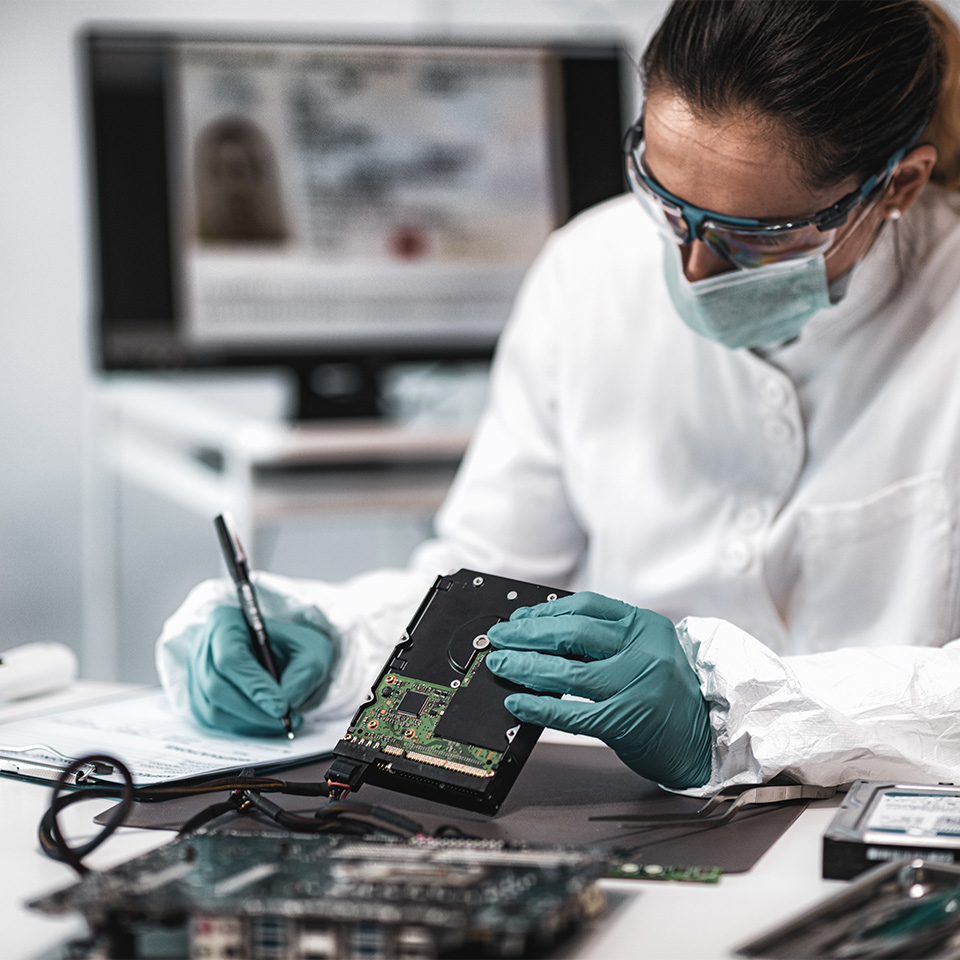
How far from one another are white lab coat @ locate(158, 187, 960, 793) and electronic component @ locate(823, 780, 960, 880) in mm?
289

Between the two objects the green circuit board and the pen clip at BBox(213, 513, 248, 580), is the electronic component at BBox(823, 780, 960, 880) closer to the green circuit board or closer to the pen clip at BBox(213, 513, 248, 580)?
the green circuit board

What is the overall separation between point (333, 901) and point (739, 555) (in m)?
0.78

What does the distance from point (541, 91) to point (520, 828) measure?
171 cm

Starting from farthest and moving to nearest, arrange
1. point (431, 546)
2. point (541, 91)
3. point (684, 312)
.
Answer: point (541, 91) < point (431, 546) < point (684, 312)

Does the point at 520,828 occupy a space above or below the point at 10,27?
below

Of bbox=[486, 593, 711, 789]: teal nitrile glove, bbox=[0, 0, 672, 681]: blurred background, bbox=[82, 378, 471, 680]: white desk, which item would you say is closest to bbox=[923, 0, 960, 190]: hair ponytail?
bbox=[486, 593, 711, 789]: teal nitrile glove

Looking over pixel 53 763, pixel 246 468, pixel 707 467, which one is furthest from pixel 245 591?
pixel 246 468

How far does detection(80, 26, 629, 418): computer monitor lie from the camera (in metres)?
1.98

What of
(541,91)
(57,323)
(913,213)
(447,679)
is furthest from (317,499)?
(57,323)

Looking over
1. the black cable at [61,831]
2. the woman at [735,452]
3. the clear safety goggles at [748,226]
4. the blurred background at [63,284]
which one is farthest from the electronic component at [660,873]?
the blurred background at [63,284]

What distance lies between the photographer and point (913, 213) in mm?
1142

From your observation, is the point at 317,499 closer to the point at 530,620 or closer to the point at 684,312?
the point at 684,312

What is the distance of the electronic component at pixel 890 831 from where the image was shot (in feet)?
1.98

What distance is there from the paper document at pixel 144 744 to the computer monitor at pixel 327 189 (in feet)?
3.80
